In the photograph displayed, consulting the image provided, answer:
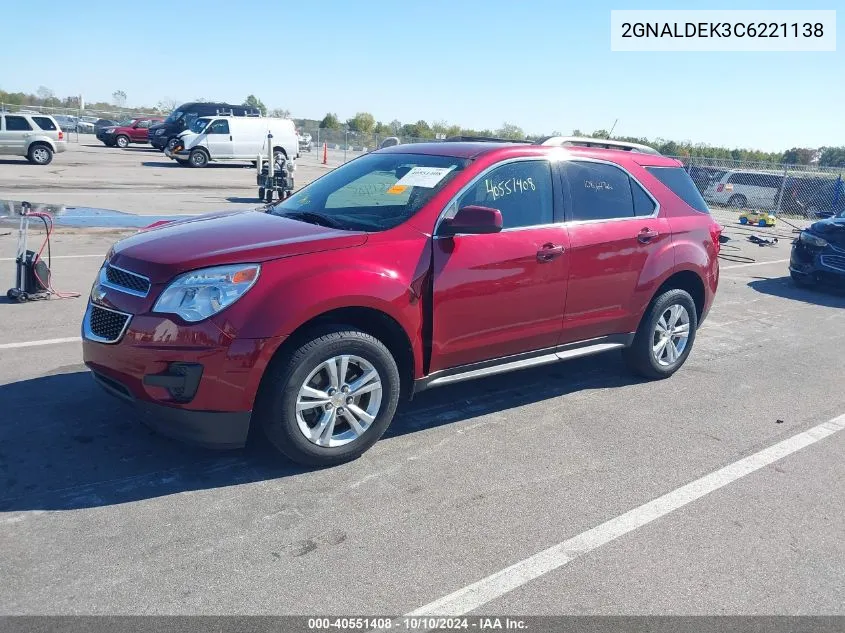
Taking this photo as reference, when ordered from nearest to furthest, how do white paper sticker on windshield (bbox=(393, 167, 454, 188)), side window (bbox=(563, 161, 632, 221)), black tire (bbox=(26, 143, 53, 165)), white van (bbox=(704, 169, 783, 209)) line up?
white paper sticker on windshield (bbox=(393, 167, 454, 188)), side window (bbox=(563, 161, 632, 221)), black tire (bbox=(26, 143, 53, 165)), white van (bbox=(704, 169, 783, 209))

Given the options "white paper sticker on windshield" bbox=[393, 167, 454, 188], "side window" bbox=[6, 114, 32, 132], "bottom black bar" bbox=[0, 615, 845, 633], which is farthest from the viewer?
"side window" bbox=[6, 114, 32, 132]

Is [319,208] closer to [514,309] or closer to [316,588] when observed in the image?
[514,309]

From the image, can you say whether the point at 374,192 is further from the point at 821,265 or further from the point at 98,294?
the point at 821,265

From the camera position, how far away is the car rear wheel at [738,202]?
2450 cm

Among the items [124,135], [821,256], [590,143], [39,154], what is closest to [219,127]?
[39,154]

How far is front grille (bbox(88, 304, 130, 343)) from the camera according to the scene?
396 centimetres

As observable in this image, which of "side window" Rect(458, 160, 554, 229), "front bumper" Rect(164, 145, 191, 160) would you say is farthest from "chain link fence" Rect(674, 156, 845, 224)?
"side window" Rect(458, 160, 554, 229)

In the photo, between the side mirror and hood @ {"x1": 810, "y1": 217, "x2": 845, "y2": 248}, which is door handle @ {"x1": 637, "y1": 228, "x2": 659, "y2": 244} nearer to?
the side mirror

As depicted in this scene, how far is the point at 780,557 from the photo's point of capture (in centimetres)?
359

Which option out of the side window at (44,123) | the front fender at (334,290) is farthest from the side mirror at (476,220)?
the side window at (44,123)

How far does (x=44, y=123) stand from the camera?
23.6 metres

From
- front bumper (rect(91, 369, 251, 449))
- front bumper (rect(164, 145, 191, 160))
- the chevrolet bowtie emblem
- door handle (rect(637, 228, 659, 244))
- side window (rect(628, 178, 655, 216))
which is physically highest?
front bumper (rect(164, 145, 191, 160))

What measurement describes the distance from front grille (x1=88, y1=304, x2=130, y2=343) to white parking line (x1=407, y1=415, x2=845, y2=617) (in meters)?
2.15

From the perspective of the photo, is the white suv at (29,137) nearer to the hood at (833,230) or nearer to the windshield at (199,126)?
the windshield at (199,126)
